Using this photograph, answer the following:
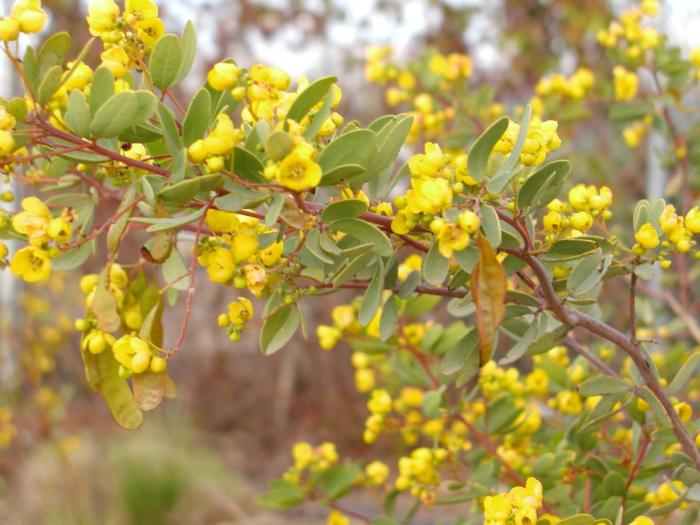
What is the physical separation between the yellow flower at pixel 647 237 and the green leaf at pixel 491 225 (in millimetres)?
202

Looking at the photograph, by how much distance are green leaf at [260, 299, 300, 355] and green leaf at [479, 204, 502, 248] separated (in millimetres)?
268

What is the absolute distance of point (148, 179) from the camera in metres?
0.78

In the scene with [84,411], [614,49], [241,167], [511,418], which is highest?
[614,49]

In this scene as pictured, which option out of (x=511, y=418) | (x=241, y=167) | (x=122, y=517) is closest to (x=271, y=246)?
(x=241, y=167)

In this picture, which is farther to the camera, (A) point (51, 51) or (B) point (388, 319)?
(B) point (388, 319)

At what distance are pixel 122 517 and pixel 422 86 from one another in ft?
6.76

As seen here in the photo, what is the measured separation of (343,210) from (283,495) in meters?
0.80

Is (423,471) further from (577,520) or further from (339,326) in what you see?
(577,520)

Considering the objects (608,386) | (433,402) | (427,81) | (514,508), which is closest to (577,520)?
(514,508)

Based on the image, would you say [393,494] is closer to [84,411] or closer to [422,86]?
[422,86]

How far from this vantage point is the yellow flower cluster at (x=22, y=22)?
74 cm

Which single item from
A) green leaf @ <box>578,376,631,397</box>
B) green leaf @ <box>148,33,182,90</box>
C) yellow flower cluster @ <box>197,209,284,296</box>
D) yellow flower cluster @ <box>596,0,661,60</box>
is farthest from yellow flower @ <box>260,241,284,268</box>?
yellow flower cluster @ <box>596,0,661,60</box>

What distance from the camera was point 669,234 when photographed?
882 millimetres

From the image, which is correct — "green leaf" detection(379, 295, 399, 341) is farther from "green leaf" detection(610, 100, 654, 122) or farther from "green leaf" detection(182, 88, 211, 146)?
"green leaf" detection(610, 100, 654, 122)
